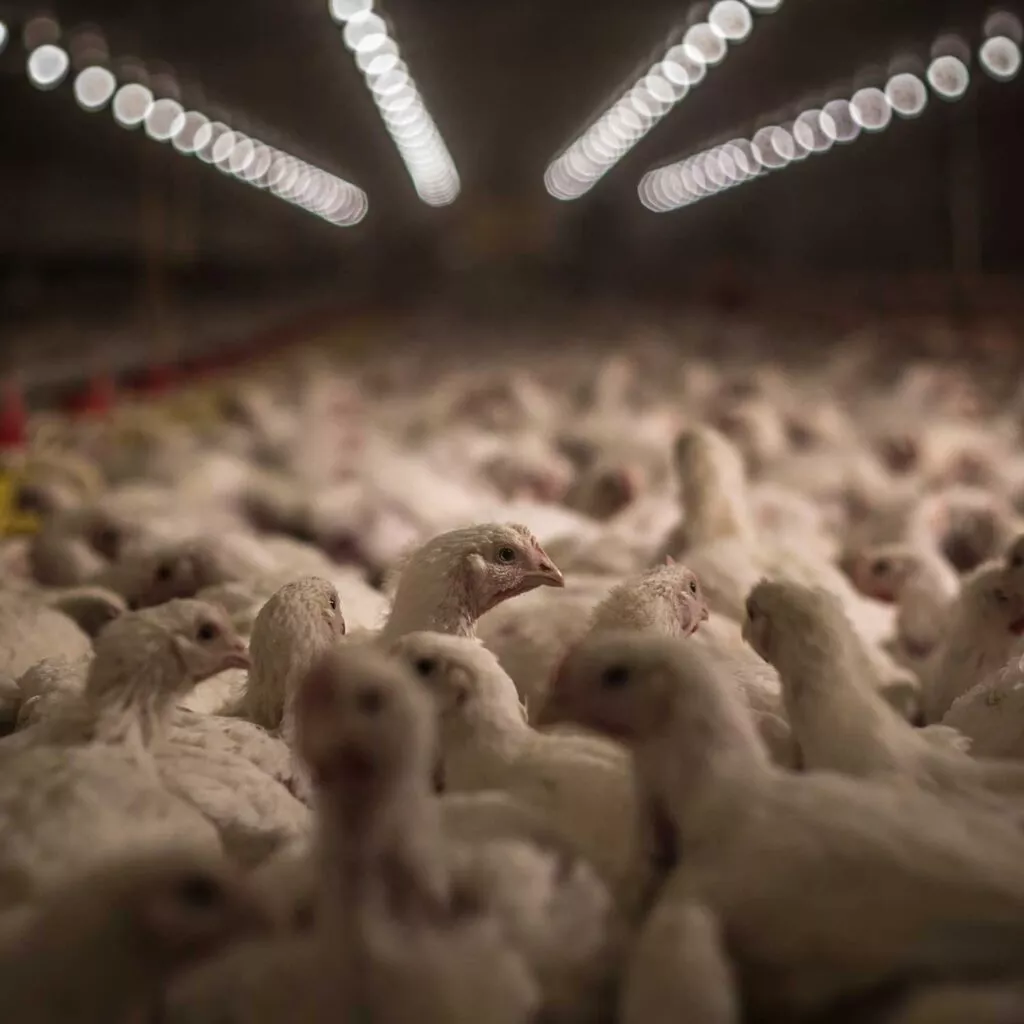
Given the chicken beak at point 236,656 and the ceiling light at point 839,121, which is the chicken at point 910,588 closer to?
the chicken beak at point 236,656

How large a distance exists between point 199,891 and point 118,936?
0.12 m

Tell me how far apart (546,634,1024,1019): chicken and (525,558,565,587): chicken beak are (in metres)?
0.98

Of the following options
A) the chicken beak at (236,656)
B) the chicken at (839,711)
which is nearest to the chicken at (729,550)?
the chicken at (839,711)

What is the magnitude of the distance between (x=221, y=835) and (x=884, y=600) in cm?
299

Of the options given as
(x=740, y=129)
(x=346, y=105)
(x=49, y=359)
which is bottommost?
(x=49, y=359)

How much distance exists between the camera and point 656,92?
46.1 feet

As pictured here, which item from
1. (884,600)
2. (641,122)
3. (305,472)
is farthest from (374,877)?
(641,122)

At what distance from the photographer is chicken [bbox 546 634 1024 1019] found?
1.67 metres

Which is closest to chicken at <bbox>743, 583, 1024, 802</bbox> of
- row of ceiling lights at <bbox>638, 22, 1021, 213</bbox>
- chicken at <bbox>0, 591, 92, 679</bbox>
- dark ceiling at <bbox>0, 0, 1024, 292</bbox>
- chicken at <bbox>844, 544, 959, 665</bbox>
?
chicken at <bbox>844, 544, 959, 665</bbox>

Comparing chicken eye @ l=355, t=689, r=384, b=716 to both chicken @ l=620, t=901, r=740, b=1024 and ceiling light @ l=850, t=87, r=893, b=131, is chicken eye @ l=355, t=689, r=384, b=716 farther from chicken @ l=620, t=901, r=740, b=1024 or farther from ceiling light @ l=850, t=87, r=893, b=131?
ceiling light @ l=850, t=87, r=893, b=131

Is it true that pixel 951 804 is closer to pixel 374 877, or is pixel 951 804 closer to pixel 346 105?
pixel 374 877

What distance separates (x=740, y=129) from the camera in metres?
19.2

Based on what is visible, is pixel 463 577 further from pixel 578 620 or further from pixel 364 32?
pixel 364 32

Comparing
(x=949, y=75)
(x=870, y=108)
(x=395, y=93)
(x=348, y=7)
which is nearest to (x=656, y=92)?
(x=870, y=108)
